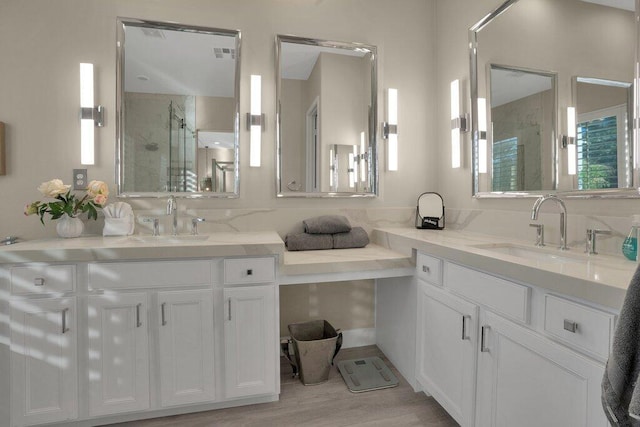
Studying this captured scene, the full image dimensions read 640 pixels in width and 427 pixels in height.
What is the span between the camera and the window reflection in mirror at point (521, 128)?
5.54 feet

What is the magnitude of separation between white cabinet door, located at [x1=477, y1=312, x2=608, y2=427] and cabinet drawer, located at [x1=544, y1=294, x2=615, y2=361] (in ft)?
0.13

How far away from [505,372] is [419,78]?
7.06ft

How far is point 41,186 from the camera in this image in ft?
6.08

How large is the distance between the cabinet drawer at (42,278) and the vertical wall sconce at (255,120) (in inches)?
47.5

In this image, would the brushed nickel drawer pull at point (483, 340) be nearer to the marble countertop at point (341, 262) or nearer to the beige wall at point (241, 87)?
the marble countertop at point (341, 262)

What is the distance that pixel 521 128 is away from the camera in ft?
6.12

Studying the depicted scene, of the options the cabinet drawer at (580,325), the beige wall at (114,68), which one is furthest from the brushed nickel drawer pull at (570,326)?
the beige wall at (114,68)

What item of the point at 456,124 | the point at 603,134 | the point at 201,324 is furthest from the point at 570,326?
the point at 456,124

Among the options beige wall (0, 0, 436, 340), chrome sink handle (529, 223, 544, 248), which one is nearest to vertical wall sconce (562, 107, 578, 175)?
chrome sink handle (529, 223, 544, 248)

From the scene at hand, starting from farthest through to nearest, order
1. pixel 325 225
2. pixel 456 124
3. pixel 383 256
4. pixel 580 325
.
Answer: pixel 456 124, pixel 325 225, pixel 383 256, pixel 580 325

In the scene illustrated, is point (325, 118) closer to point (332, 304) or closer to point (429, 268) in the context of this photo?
point (429, 268)

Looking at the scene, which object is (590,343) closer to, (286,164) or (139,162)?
(286,164)

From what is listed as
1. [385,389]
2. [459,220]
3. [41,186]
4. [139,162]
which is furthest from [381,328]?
[41,186]

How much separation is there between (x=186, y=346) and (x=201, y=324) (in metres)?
0.13
